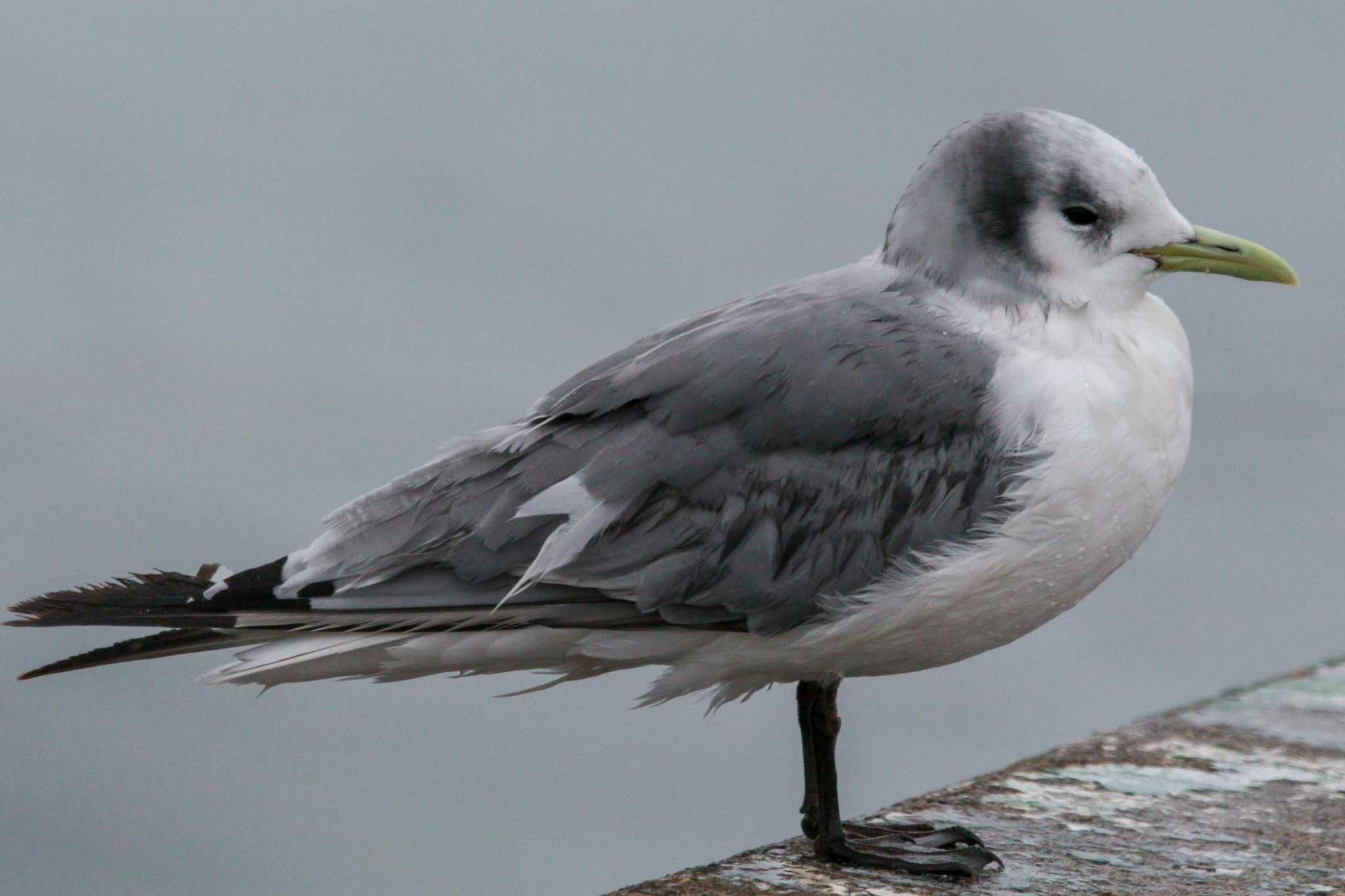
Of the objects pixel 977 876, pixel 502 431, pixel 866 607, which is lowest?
pixel 977 876

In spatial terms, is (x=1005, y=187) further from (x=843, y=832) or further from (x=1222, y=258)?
(x=843, y=832)

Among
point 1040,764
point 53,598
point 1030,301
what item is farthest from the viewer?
point 1040,764

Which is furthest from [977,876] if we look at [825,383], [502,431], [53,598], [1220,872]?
[53,598]

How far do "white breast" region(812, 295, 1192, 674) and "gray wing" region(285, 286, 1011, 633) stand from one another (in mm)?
72

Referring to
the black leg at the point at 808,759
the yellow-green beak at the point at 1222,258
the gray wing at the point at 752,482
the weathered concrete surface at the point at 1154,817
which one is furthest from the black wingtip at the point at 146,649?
the yellow-green beak at the point at 1222,258

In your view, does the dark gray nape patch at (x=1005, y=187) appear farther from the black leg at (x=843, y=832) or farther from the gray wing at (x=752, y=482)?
the black leg at (x=843, y=832)

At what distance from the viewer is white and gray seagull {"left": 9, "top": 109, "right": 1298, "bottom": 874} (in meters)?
4.08

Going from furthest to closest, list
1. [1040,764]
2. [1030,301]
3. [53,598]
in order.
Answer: [1040,764]
[1030,301]
[53,598]

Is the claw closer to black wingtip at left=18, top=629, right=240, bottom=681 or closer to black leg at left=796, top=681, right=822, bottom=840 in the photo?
black leg at left=796, top=681, right=822, bottom=840

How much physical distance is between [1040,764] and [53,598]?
96.0 inches

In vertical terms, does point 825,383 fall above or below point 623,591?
above

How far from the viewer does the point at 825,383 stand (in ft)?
13.4

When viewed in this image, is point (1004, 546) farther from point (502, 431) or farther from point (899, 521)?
point (502, 431)

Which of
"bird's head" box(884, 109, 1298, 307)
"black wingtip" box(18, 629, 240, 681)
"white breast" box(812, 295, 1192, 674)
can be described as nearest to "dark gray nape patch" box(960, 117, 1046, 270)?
"bird's head" box(884, 109, 1298, 307)
